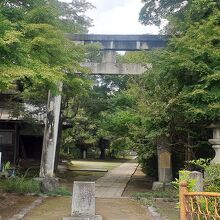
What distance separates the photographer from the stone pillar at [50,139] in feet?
50.5

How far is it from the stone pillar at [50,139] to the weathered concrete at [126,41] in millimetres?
3161

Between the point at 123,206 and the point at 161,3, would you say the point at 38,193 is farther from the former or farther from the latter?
the point at 161,3

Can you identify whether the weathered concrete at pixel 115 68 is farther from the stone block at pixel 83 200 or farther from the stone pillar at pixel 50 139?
the stone block at pixel 83 200

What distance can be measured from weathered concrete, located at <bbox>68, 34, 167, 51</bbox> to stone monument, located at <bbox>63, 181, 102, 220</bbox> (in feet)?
27.8

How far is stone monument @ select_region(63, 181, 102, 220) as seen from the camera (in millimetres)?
10023

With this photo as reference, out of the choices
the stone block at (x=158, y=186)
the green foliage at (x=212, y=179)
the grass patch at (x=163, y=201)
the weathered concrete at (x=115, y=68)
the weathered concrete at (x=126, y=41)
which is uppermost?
the weathered concrete at (x=126, y=41)

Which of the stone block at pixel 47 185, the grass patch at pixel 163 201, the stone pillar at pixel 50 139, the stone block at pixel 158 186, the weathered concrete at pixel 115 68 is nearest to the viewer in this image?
the grass patch at pixel 163 201

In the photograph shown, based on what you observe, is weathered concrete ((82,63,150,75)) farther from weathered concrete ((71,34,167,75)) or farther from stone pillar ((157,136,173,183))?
stone pillar ((157,136,173,183))

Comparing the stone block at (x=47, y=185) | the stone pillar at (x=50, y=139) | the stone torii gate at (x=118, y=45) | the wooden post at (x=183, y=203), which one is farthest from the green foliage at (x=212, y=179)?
the stone torii gate at (x=118, y=45)

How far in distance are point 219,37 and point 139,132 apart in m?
5.14

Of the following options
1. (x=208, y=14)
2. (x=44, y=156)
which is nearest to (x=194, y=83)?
(x=208, y=14)

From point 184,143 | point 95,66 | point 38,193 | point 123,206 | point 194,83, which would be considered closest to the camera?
point 123,206

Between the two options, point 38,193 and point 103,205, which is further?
point 38,193

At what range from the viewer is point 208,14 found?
550 inches
